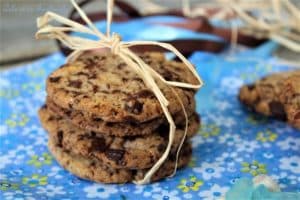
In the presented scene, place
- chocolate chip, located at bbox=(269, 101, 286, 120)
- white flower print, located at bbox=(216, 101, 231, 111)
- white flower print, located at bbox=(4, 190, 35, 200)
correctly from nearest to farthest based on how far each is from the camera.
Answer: white flower print, located at bbox=(4, 190, 35, 200) < chocolate chip, located at bbox=(269, 101, 286, 120) < white flower print, located at bbox=(216, 101, 231, 111)

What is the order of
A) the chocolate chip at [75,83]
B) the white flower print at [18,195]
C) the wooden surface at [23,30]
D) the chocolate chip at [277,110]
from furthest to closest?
the wooden surface at [23,30]
the chocolate chip at [277,110]
the chocolate chip at [75,83]
the white flower print at [18,195]

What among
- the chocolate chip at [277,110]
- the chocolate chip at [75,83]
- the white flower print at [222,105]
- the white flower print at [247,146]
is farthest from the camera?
the white flower print at [222,105]

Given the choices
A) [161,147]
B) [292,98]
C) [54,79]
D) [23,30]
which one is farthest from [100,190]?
[23,30]

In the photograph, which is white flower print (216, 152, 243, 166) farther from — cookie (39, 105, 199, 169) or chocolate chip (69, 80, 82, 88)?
chocolate chip (69, 80, 82, 88)

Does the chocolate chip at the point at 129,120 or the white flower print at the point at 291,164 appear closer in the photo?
the chocolate chip at the point at 129,120

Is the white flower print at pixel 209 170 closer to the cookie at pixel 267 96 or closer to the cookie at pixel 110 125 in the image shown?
the cookie at pixel 110 125

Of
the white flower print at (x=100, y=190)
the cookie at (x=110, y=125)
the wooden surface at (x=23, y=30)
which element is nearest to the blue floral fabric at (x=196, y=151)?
the white flower print at (x=100, y=190)

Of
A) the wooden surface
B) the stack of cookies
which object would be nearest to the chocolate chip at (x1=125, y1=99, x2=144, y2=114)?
the stack of cookies
